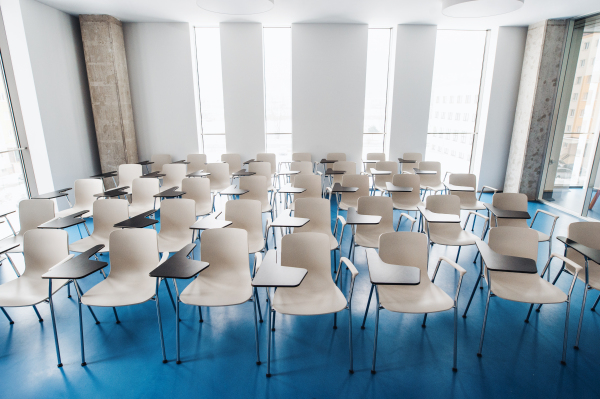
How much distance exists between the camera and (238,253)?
321 cm

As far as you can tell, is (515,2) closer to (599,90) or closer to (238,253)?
(599,90)

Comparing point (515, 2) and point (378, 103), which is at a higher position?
point (515, 2)

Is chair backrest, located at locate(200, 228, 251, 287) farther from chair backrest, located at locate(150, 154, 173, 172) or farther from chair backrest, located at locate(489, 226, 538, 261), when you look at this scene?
chair backrest, located at locate(150, 154, 173, 172)

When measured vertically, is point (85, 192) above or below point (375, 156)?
below

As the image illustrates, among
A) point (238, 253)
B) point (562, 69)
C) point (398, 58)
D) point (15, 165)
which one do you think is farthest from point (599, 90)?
point (15, 165)

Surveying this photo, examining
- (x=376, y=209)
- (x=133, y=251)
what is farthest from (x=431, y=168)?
(x=133, y=251)

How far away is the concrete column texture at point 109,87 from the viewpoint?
680 centimetres

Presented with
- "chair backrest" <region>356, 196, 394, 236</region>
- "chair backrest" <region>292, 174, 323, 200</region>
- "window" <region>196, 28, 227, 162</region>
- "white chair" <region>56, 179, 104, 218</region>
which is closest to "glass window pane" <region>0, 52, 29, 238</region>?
"white chair" <region>56, 179, 104, 218</region>

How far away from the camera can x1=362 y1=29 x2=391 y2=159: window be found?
313 inches

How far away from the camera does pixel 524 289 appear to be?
9.74ft

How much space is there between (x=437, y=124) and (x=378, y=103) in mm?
1626

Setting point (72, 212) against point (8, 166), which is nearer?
point (72, 212)

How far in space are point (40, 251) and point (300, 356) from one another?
277 cm

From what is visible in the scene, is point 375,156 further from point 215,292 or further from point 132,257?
point 132,257
